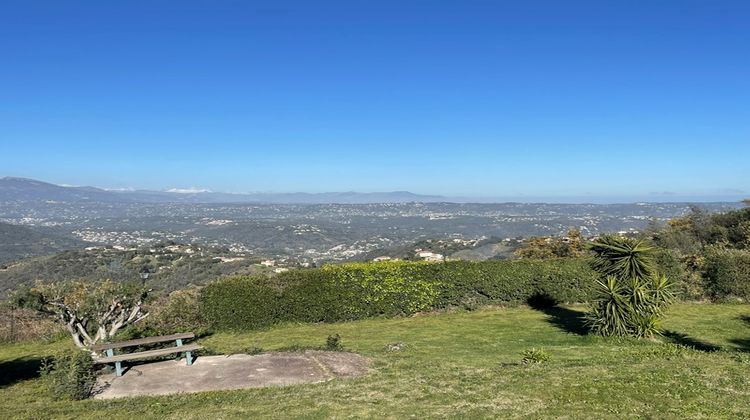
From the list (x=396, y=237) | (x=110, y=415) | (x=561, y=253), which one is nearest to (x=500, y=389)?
(x=110, y=415)

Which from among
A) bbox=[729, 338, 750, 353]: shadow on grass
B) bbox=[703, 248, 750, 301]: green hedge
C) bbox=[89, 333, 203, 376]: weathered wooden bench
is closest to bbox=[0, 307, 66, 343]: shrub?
bbox=[89, 333, 203, 376]: weathered wooden bench

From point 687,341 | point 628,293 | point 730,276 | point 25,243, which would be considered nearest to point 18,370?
point 628,293

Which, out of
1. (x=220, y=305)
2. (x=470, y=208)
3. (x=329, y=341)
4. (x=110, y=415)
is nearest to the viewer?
(x=110, y=415)

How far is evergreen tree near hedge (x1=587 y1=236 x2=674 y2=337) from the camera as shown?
1168cm

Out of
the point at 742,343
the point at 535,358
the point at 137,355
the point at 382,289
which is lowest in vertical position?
the point at 742,343

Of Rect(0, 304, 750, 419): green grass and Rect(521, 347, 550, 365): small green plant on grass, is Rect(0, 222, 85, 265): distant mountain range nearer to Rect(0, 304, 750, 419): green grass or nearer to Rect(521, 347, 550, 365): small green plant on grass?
Rect(0, 304, 750, 419): green grass

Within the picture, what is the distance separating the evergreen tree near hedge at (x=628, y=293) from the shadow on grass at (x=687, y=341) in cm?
59

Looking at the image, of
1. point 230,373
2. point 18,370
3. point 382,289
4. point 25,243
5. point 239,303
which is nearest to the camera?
point 230,373

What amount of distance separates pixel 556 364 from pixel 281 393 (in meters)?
5.22

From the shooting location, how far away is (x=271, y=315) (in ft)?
49.8

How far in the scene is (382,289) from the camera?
1650 centimetres

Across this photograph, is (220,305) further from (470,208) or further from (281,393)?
(470,208)

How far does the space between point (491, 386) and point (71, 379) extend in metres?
6.80

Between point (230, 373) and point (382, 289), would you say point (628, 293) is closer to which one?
point (382, 289)
